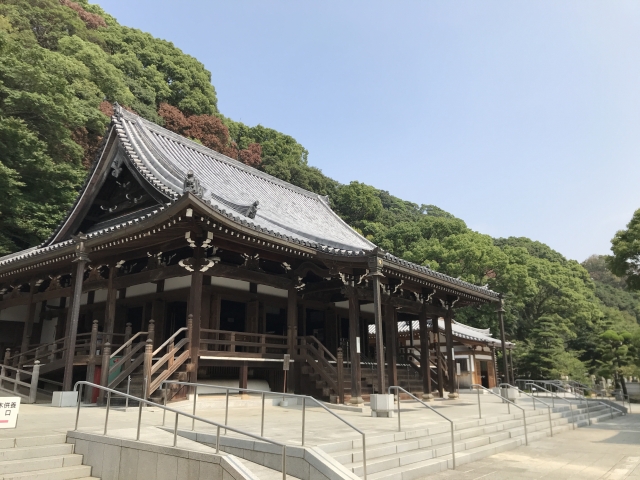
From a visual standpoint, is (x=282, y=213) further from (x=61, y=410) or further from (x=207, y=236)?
(x=61, y=410)

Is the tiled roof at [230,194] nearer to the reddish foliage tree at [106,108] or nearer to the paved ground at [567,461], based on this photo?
the paved ground at [567,461]

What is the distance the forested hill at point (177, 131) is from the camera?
80.5 feet

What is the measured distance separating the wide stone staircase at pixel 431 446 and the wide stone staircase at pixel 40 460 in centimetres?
367

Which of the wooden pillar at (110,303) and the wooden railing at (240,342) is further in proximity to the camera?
the wooden pillar at (110,303)

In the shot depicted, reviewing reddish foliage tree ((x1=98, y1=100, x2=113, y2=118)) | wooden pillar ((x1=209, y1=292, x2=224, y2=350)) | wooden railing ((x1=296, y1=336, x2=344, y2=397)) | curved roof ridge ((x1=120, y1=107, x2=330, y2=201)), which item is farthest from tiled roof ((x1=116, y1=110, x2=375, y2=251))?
reddish foliage tree ((x1=98, y1=100, x2=113, y2=118))

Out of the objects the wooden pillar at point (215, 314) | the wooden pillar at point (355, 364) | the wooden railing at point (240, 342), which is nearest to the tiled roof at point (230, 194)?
the wooden pillar at point (355, 364)

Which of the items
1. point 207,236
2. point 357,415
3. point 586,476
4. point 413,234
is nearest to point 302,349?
point 357,415

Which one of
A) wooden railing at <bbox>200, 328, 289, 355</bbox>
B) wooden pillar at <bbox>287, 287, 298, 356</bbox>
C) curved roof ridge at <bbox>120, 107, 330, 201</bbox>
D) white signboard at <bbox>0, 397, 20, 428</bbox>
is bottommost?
white signboard at <bbox>0, 397, 20, 428</bbox>

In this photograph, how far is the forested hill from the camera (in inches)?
966

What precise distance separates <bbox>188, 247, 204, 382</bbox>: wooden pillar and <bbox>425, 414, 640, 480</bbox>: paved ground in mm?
6534

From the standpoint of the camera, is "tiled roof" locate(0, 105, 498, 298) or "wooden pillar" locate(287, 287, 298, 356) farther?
"wooden pillar" locate(287, 287, 298, 356)

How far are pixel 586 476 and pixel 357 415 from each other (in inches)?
196

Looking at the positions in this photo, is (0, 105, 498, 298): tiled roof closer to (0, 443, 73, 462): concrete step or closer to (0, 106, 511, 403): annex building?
(0, 106, 511, 403): annex building

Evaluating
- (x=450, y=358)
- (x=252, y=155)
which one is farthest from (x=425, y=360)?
(x=252, y=155)
